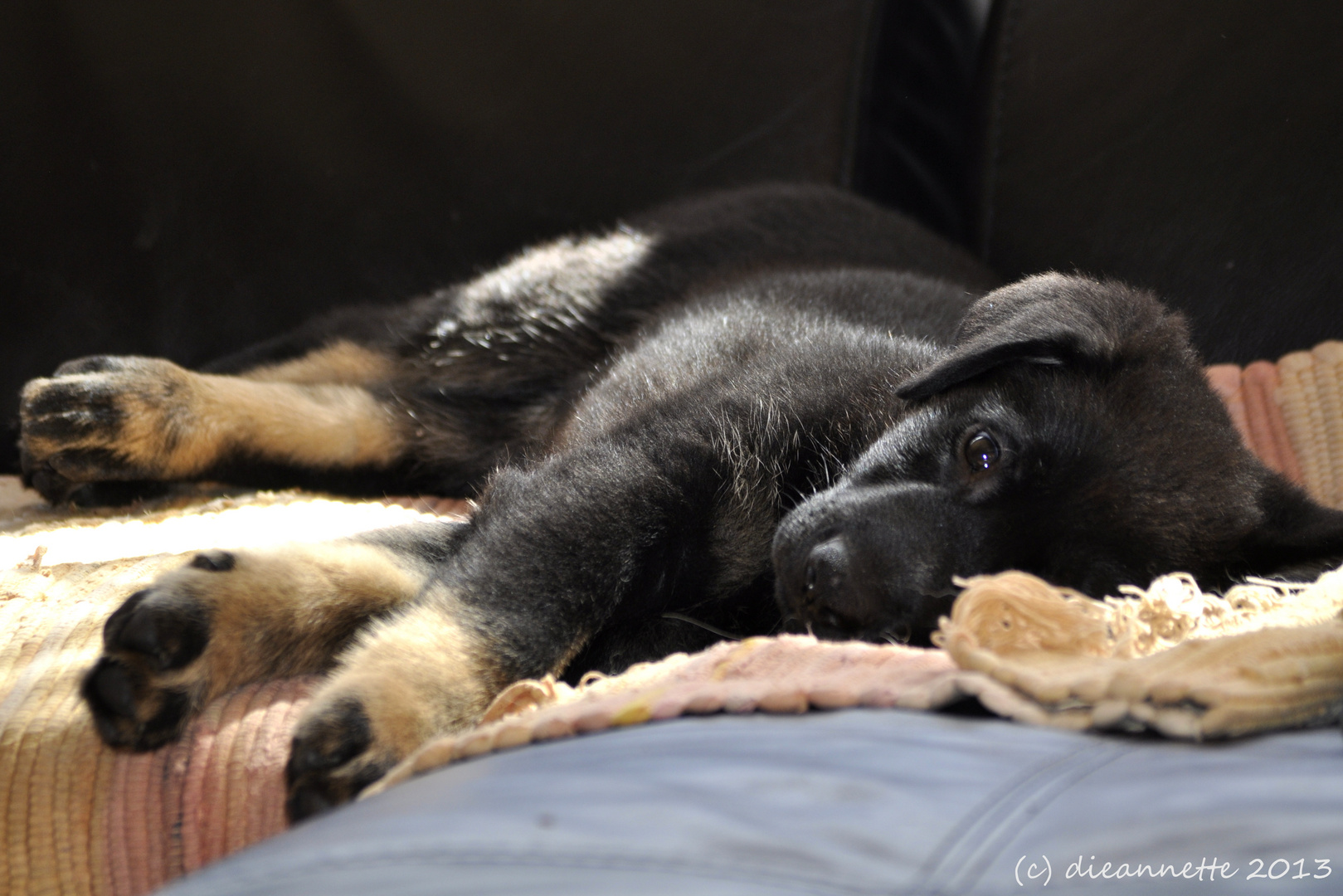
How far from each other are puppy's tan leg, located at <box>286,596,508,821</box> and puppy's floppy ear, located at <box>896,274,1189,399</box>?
0.89 metres

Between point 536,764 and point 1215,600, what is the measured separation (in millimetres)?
982

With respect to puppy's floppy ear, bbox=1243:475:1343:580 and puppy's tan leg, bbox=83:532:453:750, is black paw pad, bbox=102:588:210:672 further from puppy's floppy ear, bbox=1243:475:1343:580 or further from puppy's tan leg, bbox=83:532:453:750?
puppy's floppy ear, bbox=1243:475:1343:580

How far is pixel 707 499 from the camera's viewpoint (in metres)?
1.81

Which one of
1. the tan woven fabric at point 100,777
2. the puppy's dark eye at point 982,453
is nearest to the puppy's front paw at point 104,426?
the tan woven fabric at point 100,777

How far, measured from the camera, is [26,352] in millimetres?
2928

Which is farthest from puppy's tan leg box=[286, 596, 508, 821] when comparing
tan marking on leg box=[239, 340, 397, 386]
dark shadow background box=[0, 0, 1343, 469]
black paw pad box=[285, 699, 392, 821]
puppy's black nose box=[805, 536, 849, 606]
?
dark shadow background box=[0, 0, 1343, 469]

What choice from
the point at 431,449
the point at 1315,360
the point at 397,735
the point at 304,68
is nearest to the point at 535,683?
the point at 397,735

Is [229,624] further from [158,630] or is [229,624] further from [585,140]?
[585,140]

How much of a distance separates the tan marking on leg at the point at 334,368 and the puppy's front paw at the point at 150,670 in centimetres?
142

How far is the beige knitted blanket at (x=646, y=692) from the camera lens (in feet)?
3.43

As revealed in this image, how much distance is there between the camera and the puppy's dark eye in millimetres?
1766

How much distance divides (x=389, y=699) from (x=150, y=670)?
0.33 meters

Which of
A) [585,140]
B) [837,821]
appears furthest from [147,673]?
[585,140]

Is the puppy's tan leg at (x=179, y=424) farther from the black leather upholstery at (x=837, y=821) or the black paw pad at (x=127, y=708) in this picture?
the black leather upholstery at (x=837, y=821)
